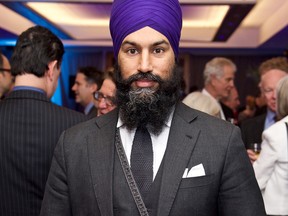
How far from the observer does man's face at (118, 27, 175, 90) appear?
1591mm

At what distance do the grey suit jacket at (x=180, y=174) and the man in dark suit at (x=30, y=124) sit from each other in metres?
0.53

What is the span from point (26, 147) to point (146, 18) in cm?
94

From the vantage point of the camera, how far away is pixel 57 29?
8.75m

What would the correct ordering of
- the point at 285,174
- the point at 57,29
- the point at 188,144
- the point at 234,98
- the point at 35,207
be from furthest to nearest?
→ the point at 57,29, the point at 234,98, the point at 285,174, the point at 35,207, the point at 188,144

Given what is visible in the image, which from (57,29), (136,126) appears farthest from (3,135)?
(57,29)

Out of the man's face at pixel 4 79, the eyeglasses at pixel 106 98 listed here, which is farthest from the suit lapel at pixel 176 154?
the man's face at pixel 4 79

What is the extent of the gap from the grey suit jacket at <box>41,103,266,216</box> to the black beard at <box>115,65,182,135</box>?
53 mm

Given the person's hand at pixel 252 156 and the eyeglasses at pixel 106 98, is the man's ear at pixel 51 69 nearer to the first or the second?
the eyeglasses at pixel 106 98

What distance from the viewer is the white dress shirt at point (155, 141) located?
1621mm

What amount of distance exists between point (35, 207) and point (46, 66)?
0.65 meters

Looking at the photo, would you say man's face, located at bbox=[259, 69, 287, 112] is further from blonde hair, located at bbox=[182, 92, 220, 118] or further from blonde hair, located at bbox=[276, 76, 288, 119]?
blonde hair, located at bbox=[276, 76, 288, 119]

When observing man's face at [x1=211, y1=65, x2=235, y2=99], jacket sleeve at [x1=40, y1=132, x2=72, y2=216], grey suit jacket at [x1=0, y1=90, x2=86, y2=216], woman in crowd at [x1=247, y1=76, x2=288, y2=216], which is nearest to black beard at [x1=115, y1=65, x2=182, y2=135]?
jacket sleeve at [x1=40, y1=132, x2=72, y2=216]

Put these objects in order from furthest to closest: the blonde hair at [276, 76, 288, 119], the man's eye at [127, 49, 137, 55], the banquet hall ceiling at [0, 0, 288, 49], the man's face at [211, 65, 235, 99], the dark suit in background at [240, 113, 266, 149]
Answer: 1. the banquet hall ceiling at [0, 0, 288, 49]
2. the man's face at [211, 65, 235, 99]
3. the dark suit in background at [240, 113, 266, 149]
4. the blonde hair at [276, 76, 288, 119]
5. the man's eye at [127, 49, 137, 55]

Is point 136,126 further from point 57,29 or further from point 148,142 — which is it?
point 57,29
